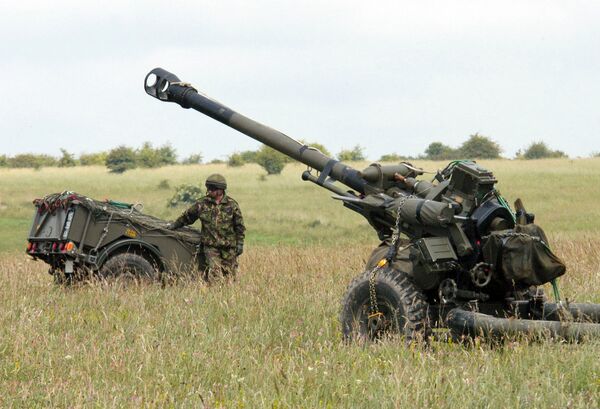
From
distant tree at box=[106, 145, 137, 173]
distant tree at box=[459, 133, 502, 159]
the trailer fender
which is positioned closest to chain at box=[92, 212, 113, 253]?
the trailer fender

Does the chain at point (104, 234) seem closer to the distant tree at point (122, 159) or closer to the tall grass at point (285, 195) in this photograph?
the tall grass at point (285, 195)

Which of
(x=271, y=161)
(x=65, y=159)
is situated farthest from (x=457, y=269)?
(x=65, y=159)

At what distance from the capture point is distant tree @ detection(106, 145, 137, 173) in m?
63.4

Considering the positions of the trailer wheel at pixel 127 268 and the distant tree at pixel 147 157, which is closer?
the trailer wheel at pixel 127 268

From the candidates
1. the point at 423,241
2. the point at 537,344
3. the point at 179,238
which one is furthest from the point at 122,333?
the point at 179,238

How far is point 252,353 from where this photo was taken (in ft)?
27.9

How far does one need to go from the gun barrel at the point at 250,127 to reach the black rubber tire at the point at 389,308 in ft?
3.87

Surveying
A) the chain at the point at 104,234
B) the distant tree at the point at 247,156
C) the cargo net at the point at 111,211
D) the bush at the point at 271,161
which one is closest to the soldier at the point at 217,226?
the cargo net at the point at 111,211

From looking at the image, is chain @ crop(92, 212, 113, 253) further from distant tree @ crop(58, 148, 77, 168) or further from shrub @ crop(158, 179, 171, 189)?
distant tree @ crop(58, 148, 77, 168)

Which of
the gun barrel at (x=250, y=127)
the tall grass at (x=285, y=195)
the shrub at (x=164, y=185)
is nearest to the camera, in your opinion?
the gun barrel at (x=250, y=127)

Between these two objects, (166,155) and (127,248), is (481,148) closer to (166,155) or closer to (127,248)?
(166,155)

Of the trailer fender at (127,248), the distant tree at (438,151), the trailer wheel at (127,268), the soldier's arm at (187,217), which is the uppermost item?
the distant tree at (438,151)

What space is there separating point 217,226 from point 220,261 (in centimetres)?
46

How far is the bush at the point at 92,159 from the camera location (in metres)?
79.2
